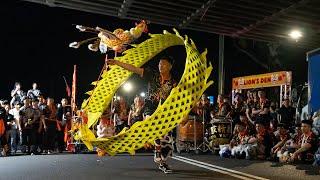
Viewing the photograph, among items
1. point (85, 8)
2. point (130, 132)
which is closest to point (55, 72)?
point (85, 8)

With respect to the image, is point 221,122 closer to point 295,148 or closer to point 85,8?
point 295,148

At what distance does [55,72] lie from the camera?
70.6 feet

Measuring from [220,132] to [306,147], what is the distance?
10.8 ft

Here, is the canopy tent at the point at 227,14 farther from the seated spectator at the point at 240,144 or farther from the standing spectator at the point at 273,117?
the seated spectator at the point at 240,144

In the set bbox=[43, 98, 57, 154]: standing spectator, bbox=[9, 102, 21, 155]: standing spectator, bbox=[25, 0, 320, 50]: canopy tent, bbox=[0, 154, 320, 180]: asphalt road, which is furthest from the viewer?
bbox=[43, 98, 57, 154]: standing spectator

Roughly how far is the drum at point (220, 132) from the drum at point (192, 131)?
1.94 ft

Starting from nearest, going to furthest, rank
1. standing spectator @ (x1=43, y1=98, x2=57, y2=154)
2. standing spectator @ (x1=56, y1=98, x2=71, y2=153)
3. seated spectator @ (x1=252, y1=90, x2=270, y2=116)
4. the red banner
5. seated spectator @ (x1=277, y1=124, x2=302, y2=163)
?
seated spectator @ (x1=277, y1=124, x2=302, y2=163)
seated spectator @ (x1=252, y1=90, x2=270, y2=116)
standing spectator @ (x1=43, y1=98, x2=57, y2=154)
standing spectator @ (x1=56, y1=98, x2=71, y2=153)
the red banner

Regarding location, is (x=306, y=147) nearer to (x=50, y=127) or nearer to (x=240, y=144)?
(x=240, y=144)

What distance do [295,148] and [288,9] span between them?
145 inches

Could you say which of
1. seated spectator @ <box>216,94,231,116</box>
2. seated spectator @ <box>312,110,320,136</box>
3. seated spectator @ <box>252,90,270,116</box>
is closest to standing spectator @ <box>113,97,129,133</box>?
seated spectator @ <box>216,94,231,116</box>

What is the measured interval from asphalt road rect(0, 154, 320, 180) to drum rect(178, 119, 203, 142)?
3.03 m

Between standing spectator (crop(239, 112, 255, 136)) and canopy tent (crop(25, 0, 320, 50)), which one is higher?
canopy tent (crop(25, 0, 320, 50))

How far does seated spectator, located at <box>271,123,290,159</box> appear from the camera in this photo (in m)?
10.2

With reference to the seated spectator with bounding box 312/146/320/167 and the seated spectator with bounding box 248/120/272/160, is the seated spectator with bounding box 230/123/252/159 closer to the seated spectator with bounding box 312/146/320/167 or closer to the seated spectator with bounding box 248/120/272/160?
the seated spectator with bounding box 248/120/272/160
